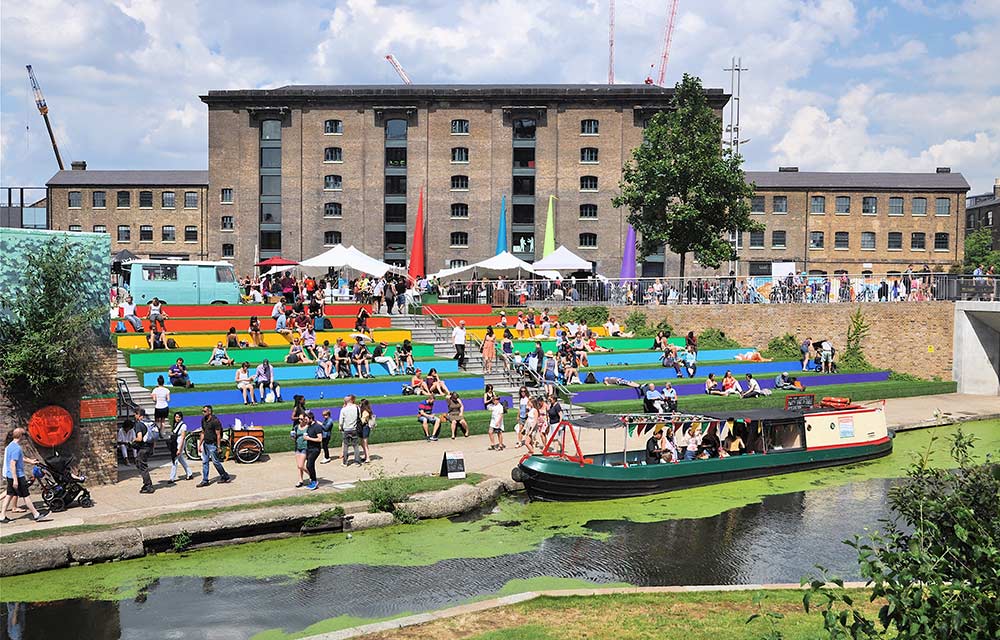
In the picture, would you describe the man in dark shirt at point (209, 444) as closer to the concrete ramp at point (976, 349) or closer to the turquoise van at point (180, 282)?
the turquoise van at point (180, 282)

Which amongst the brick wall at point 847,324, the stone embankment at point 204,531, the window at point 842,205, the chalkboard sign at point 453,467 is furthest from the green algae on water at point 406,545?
the window at point 842,205

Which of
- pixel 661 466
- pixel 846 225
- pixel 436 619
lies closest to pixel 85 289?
pixel 436 619

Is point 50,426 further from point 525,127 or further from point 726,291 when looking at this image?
point 525,127

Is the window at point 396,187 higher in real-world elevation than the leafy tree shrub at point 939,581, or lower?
higher

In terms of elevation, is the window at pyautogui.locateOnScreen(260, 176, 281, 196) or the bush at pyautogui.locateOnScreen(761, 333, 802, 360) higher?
the window at pyautogui.locateOnScreen(260, 176, 281, 196)

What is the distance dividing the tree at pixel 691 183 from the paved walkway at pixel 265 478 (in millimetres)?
19354

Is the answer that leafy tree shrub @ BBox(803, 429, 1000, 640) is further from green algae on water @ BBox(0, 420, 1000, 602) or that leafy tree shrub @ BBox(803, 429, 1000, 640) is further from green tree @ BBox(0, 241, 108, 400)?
green tree @ BBox(0, 241, 108, 400)

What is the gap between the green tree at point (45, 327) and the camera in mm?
17406

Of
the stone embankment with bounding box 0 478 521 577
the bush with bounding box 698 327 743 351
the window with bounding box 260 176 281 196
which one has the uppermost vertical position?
the window with bounding box 260 176 281 196

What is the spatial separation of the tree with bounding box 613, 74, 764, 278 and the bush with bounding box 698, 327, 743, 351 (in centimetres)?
421

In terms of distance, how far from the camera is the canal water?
41.2 ft

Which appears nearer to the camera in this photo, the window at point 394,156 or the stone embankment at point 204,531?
the stone embankment at point 204,531

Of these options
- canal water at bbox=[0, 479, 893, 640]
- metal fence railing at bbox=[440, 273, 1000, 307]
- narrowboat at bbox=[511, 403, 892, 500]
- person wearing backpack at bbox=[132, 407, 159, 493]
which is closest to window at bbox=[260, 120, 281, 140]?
metal fence railing at bbox=[440, 273, 1000, 307]

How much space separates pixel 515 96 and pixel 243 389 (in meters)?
37.4
